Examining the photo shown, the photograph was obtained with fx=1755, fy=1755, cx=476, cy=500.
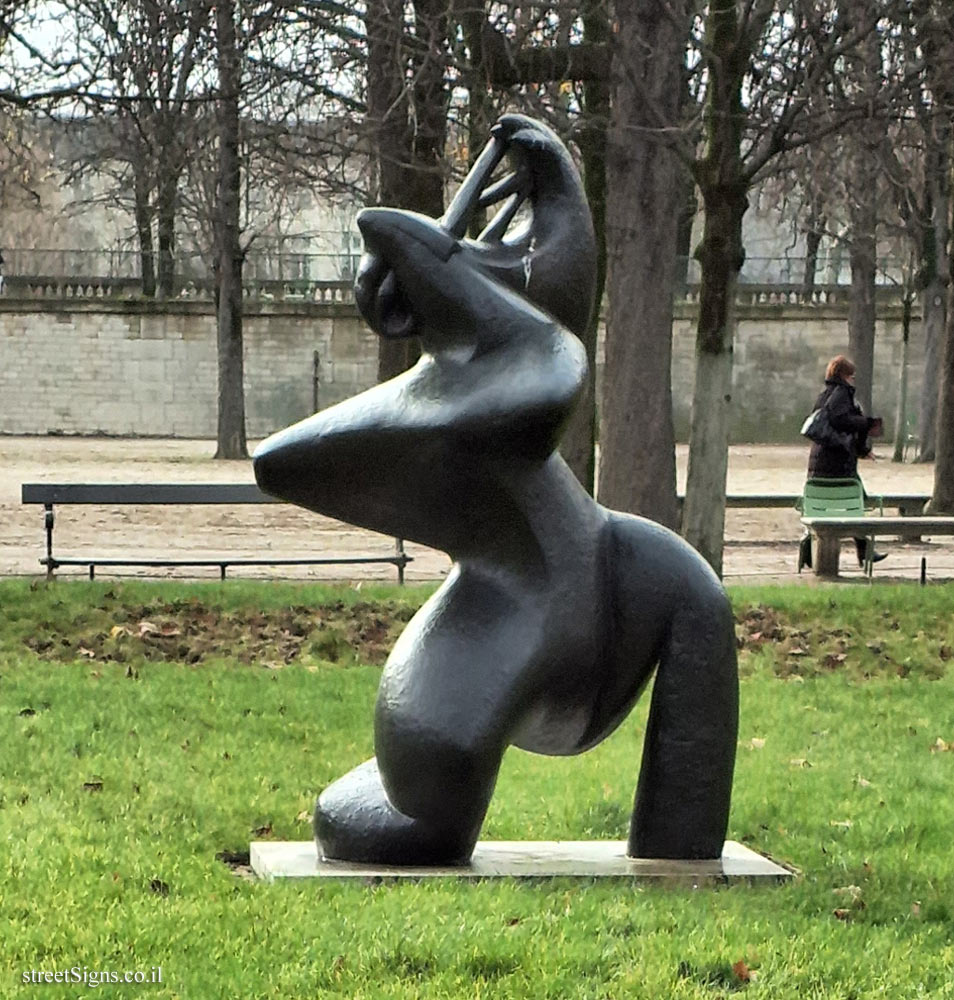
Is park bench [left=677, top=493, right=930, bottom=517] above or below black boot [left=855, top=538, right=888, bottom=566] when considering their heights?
above

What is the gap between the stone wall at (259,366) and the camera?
42.8m

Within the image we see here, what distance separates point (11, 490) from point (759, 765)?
57.6 ft

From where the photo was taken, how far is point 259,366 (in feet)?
141

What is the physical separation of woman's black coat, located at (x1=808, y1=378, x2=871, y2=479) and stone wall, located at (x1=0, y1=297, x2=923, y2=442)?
2689cm

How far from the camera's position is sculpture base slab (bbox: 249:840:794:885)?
537cm

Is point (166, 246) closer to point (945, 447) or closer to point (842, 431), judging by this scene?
point (945, 447)

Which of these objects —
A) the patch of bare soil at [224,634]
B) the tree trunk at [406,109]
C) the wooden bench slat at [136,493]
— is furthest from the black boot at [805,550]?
the patch of bare soil at [224,634]

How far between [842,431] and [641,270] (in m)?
3.85

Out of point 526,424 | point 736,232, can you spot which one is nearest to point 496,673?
point 526,424

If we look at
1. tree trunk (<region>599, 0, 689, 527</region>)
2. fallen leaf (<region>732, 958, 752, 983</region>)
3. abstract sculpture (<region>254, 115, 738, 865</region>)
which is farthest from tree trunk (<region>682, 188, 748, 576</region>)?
fallen leaf (<region>732, 958, 752, 983</region>)

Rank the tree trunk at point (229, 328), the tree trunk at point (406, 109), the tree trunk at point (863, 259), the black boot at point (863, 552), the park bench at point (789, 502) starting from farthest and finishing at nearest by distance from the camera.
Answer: the tree trunk at point (229, 328) → the tree trunk at point (863, 259) → the park bench at point (789, 502) → the black boot at point (863, 552) → the tree trunk at point (406, 109)

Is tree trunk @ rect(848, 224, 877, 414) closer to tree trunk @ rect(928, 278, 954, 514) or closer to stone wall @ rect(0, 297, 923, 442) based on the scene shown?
stone wall @ rect(0, 297, 923, 442)

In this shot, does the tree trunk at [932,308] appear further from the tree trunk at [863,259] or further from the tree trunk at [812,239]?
the tree trunk at [812,239]

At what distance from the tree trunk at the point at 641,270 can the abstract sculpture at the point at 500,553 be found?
674 centimetres
